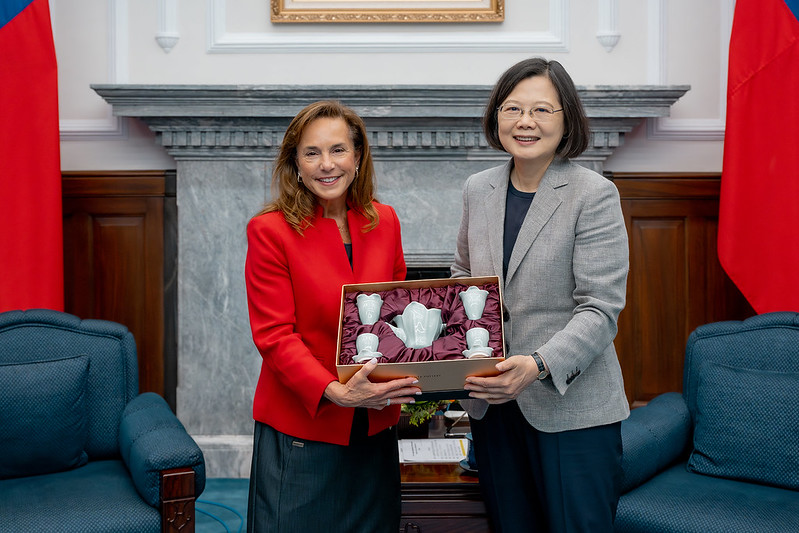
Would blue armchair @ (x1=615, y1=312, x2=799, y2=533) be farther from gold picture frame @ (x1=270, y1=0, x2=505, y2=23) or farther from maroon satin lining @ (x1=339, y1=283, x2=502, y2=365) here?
gold picture frame @ (x1=270, y1=0, x2=505, y2=23)

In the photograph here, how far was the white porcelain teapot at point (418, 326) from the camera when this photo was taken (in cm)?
137

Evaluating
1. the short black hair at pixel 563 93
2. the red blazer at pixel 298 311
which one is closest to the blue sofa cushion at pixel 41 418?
the red blazer at pixel 298 311

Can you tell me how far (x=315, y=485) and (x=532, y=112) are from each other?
90 cm

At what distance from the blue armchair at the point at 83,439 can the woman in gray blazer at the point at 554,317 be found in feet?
3.33

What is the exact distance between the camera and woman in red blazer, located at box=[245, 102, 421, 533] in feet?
4.80

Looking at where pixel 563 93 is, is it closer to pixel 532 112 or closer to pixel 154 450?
pixel 532 112

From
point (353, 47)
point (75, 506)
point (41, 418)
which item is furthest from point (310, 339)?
point (353, 47)

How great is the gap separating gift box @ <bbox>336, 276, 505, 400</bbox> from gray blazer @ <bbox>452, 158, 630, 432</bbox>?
100 mm

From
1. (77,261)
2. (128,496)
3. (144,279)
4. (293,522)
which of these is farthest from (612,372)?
(77,261)

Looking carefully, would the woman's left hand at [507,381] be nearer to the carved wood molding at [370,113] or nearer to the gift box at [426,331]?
the gift box at [426,331]

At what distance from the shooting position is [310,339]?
4.91 feet

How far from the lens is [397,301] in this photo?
142 centimetres

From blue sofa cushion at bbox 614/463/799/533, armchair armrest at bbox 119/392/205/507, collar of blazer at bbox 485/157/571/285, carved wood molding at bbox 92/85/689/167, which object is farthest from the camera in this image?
carved wood molding at bbox 92/85/689/167

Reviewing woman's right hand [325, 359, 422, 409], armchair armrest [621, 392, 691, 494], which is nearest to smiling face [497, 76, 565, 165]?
woman's right hand [325, 359, 422, 409]
